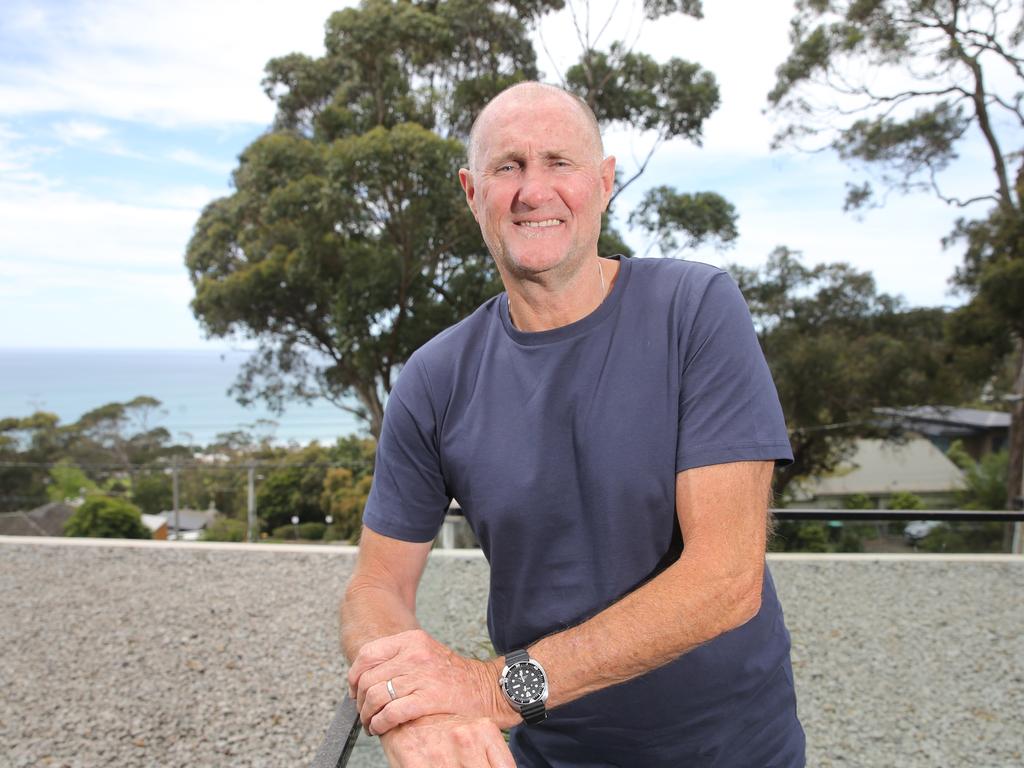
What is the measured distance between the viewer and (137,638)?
18.7 feet

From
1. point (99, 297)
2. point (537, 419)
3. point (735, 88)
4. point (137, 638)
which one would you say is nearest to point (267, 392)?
point (735, 88)

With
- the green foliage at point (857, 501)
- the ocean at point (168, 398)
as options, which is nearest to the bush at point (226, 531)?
the green foliage at point (857, 501)

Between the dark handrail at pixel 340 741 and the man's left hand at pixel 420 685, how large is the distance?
0.58ft

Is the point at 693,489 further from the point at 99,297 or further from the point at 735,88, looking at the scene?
the point at 99,297

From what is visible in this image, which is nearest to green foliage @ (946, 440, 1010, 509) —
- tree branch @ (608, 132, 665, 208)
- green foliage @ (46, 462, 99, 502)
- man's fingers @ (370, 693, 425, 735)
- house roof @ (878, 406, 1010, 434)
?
house roof @ (878, 406, 1010, 434)

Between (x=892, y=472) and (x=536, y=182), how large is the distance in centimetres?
1577

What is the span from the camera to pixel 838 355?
14992 mm

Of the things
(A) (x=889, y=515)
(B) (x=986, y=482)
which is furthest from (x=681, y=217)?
(A) (x=889, y=515)

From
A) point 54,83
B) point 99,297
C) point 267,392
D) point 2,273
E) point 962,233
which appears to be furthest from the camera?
point 2,273

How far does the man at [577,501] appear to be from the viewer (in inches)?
41.6

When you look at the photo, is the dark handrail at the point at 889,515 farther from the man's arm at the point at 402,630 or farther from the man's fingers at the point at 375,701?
the man's fingers at the point at 375,701

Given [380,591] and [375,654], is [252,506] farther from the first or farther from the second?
[375,654]

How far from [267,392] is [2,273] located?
39253 millimetres

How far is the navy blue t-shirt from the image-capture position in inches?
44.9
